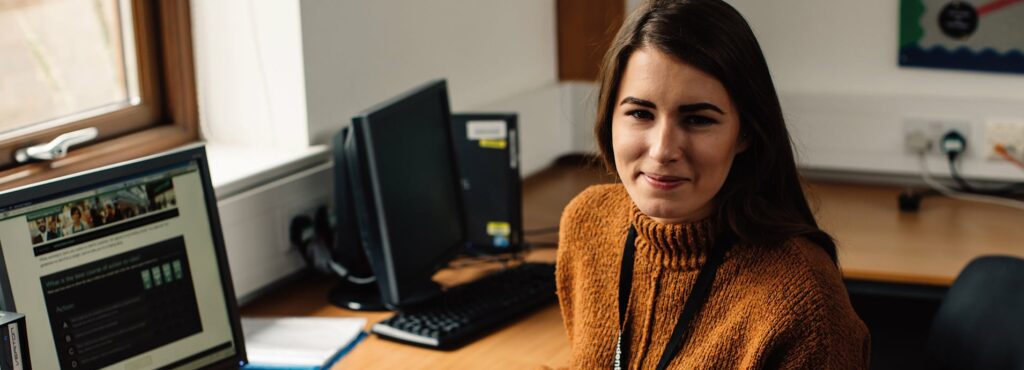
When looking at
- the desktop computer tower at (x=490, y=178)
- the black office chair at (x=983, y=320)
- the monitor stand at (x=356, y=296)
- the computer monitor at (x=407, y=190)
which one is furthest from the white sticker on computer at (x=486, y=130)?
the black office chair at (x=983, y=320)

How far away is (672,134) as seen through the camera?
1.42 metres

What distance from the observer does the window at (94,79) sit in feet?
7.14

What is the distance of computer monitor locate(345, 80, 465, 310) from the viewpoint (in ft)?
6.76

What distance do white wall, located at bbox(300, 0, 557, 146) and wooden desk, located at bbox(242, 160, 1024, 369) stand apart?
313mm

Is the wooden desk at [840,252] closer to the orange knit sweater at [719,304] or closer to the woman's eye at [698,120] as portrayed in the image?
the orange knit sweater at [719,304]

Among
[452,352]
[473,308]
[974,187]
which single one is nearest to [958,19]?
[974,187]

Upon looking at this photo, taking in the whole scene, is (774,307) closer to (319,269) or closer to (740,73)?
(740,73)

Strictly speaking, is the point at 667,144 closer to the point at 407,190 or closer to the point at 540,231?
the point at 407,190

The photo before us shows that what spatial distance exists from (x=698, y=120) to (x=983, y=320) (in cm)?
79

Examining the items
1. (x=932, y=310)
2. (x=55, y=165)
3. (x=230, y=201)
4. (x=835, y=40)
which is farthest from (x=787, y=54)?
(x=55, y=165)

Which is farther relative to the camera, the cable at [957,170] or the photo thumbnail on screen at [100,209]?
the cable at [957,170]

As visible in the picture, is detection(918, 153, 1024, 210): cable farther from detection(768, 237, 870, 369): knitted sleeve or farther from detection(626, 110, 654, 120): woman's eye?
detection(626, 110, 654, 120): woman's eye

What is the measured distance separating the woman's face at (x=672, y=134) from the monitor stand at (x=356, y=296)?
34.4 inches

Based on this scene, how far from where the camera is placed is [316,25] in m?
2.38
